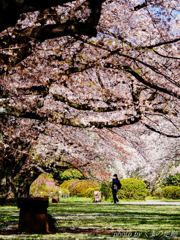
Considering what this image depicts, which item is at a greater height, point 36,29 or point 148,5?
point 148,5

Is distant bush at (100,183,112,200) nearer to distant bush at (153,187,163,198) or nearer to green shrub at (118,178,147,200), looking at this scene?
green shrub at (118,178,147,200)

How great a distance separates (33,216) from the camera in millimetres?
6883

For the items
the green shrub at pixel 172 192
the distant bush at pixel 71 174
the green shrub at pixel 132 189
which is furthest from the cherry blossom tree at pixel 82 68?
the distant bush at pixel 71 174

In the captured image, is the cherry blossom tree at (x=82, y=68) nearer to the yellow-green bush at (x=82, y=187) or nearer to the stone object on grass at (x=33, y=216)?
the stone object on grass at (x=33, y=216)

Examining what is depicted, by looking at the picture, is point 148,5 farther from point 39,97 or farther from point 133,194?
point 133,194

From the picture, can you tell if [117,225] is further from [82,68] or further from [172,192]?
[172,192]

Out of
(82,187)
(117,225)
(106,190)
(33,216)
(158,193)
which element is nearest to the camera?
(33,216)

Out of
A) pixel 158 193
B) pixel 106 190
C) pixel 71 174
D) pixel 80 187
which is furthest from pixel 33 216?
pixel 71 174

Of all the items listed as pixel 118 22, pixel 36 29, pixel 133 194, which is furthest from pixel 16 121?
pixel 133 194

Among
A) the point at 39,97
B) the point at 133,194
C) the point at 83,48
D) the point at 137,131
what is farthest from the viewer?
the point at 133,194

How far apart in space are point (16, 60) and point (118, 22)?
586cm

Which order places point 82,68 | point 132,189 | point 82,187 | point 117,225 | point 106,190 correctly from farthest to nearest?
point 82,187 → point 106,190 → point 132,189 → point 82,68 → point 117,225

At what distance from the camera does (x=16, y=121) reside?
17.7 metres

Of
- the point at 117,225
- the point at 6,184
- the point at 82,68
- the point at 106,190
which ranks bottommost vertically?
the point at 117,225
